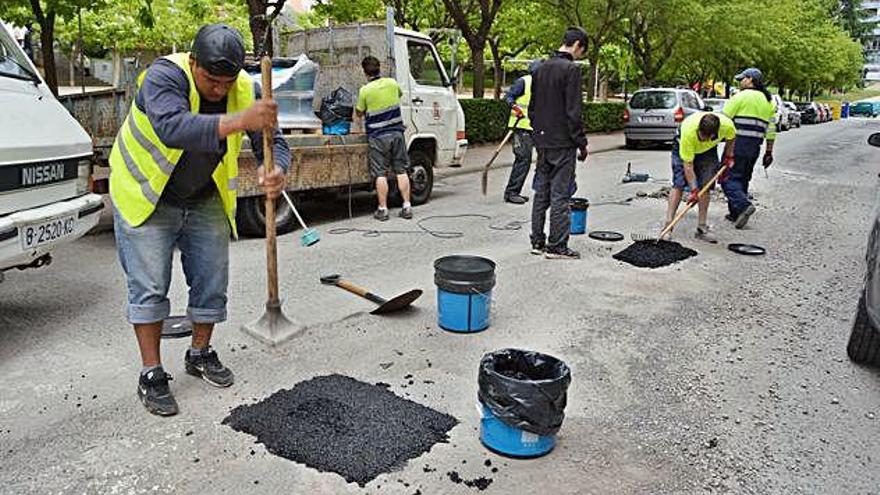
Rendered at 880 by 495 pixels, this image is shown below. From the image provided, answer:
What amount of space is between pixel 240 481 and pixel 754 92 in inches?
290

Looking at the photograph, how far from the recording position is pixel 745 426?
347 centimetres

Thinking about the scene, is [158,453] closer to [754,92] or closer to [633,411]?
[633,411]

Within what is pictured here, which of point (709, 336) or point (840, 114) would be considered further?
point (840, 114)

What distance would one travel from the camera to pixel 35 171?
4.12 m

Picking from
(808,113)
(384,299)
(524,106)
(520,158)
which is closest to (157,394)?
(384,299)

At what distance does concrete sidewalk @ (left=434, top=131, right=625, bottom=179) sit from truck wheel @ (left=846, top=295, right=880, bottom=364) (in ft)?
24.6

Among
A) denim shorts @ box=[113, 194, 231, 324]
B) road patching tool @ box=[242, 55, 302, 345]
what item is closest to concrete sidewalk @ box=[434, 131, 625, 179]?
road patching tool @ box=[242, 55, 302, 345]

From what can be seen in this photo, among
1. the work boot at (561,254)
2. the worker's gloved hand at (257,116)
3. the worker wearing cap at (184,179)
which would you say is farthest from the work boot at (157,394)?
the work boot at (561,254)

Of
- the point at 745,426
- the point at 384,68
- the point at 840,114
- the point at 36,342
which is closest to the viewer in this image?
the point at 745,426

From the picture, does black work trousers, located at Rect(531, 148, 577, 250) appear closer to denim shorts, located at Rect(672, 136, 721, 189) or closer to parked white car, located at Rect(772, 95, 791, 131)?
denim shorts, located at Rect(672, 136, 721, 189)

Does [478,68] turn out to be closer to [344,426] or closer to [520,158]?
[520,158]

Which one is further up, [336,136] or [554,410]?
[336,136]

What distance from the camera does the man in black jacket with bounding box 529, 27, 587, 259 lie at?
6.19 meters

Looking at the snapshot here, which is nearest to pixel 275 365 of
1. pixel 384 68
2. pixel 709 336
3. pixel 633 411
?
pixel 633 411
